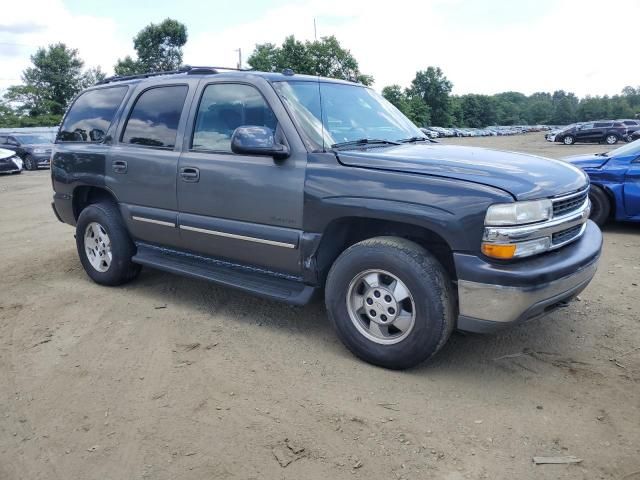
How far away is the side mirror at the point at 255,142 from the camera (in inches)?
145

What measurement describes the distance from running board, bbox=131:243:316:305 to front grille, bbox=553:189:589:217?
1.66 meters

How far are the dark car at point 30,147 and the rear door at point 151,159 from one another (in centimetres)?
2035

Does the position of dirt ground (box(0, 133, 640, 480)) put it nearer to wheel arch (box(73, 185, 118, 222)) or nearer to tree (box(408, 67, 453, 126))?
wheel arch (box(73, 185, 118, 222))

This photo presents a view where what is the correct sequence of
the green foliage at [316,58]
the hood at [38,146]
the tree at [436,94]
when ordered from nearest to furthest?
1. the hood at [38,146]
2. the green foliage at [316,58]
3. the tree at [436,94]

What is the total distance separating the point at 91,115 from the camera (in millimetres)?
5434

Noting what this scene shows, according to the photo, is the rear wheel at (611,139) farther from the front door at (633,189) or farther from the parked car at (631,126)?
the front door at (633,189)

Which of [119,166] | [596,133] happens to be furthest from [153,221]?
[596,133]

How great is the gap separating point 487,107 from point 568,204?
13139 centimetres

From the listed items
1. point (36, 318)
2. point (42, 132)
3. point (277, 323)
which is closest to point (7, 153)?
point (42, 132)

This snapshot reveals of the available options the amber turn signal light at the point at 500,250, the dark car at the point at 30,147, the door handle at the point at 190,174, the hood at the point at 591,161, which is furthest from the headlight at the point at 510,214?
the dark car at the point at 30,147

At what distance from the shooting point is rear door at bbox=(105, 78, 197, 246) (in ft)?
14.9

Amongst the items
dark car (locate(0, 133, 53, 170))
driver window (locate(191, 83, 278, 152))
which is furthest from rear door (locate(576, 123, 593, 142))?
driver window (locate(191, 83, 278, 152))

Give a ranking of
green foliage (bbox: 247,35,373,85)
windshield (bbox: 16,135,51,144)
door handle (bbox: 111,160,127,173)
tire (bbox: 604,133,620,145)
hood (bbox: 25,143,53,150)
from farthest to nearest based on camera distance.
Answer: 1. green foliage (bbox: 247,35,373,85)
2. tire (bbox: 604,133,620,145)
3. windshield (bbox: 16,135,51,144)
4. hood (bbox: 25,143,53,150)
5. door handle (bbox: 111,160,127,173)

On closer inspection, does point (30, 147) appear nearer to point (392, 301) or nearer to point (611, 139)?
point (392, 301)
